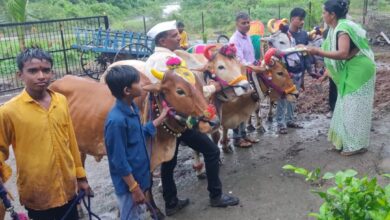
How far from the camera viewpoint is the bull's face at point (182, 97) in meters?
3.69

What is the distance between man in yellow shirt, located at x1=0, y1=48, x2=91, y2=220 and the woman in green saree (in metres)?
3.53

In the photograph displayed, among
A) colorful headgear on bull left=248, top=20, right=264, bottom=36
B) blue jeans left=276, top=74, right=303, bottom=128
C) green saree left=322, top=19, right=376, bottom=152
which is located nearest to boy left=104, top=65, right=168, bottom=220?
green saree left=322, top=19, right=376, bottom=152

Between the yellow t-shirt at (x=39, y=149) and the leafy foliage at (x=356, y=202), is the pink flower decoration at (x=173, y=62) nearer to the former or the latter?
the yellow t-shirt at (x=39, y=149)

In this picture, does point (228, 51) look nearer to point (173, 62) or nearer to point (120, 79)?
point (173, 62)

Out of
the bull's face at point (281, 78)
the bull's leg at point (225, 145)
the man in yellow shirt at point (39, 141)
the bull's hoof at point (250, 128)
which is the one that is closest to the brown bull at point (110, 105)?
the man in yellow shirt at point (39, 141)

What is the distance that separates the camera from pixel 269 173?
5.32m

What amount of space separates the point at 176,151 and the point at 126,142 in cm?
117

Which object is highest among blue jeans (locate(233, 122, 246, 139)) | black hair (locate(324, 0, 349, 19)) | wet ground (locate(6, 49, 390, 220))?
black hair (locate(324, 0, 349, 19))

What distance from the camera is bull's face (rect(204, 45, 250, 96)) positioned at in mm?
4875

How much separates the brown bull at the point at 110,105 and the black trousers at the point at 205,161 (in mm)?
180

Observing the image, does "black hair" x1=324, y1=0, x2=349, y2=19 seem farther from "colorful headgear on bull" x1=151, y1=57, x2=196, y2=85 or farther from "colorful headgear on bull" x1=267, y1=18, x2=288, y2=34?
"colorful headgear on bull" x1=151, y1=57, x2=196, y2=85

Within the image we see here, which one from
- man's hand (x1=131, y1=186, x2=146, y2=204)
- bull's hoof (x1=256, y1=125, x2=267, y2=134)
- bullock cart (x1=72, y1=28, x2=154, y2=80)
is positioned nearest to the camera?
man's hand (x1=131, y1=186, x2=146, y2=204)

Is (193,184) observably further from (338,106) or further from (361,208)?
(361,208)

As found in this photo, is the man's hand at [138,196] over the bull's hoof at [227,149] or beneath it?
over
